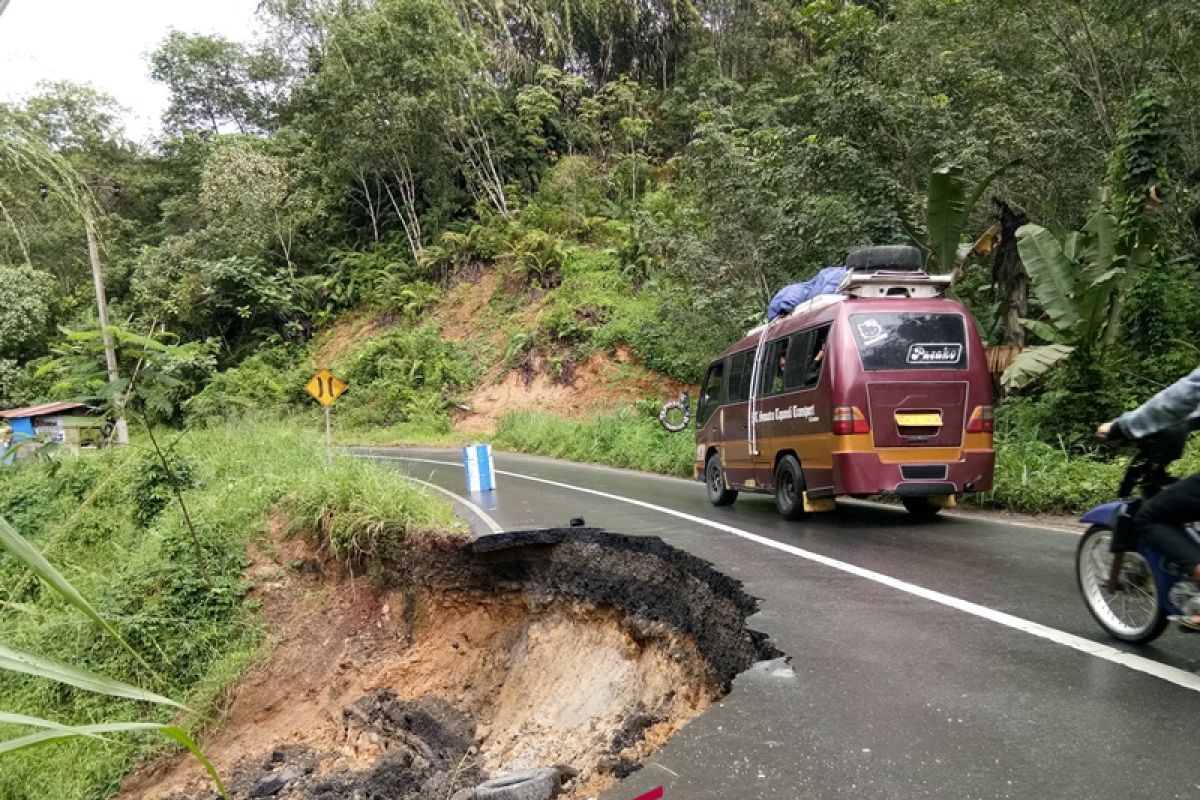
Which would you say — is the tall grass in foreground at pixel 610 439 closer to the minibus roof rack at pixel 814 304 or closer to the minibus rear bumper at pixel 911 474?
the minibus roof rack at pixel 814 304

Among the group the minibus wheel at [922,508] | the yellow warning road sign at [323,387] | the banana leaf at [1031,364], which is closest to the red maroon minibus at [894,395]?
the minibus wheel at [922,508]

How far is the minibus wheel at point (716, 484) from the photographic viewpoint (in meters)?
11.1

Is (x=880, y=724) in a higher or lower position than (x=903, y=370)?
lower

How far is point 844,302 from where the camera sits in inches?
323

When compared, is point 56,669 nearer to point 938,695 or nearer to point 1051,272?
point 938,695

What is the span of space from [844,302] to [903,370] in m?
0.94

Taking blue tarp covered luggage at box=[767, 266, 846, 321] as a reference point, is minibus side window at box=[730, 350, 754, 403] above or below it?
below

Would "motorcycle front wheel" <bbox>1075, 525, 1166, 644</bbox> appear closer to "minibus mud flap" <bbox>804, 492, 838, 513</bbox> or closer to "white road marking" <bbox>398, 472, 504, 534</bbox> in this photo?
"minibus mud flap" <bbox>804, 492, 838, 513</bbox>

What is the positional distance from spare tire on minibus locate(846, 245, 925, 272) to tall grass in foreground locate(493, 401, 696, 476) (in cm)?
723

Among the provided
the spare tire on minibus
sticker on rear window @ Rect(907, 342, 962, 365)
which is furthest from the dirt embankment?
the spare tire on minibus

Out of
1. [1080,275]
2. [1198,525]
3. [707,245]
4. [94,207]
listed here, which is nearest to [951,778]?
[1198,525]

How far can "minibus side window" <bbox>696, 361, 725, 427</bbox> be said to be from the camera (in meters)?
11.5

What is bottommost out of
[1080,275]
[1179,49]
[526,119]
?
[1080,275]

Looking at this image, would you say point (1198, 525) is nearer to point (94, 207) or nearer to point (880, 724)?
point (880, 724)
